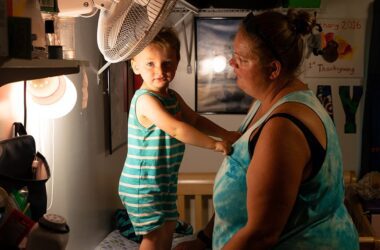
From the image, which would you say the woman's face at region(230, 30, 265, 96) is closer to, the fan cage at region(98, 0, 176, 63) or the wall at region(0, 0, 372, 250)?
the fan cage at region(98, 0, 176, 63)

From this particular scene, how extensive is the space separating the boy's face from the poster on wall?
67.5 inches

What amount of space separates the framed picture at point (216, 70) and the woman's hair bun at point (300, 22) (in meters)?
1.94

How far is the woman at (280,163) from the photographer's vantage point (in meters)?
1.05

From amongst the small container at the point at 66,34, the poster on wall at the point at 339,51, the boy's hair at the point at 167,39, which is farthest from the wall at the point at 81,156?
the poster on wall at the point at 339,51

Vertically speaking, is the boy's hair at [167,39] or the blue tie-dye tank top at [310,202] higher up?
the boy's hair at [167,39]

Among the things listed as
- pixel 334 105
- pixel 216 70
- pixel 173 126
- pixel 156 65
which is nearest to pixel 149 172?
pixel 173 126

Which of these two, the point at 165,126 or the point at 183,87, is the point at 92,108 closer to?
the point at 165,126

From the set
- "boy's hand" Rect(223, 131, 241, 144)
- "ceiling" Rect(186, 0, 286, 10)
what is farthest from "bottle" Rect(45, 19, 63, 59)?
"ceiling" Rect(186, 0, 286, 10)

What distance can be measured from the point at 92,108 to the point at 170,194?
619 millimetres

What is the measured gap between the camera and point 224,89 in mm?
3213

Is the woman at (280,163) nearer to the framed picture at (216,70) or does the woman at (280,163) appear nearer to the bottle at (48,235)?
the bottle at (48,235)

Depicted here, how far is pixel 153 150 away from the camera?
63.4 inches

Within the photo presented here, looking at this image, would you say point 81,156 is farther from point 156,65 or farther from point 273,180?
point 273,180

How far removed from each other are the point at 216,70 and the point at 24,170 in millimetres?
2127
